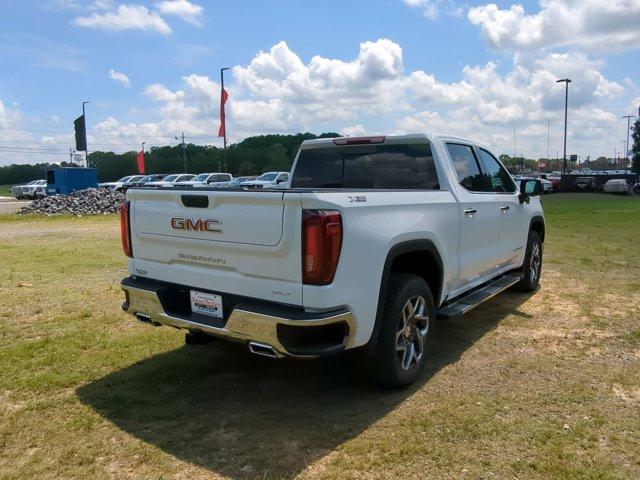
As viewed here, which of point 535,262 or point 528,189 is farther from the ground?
point 528,189

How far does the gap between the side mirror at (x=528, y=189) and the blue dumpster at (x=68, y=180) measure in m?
30.6

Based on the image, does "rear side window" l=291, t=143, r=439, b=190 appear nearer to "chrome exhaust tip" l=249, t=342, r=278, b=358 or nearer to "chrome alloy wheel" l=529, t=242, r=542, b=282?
"chrome exhaust tip" l=249, t=342, r=278, b=358

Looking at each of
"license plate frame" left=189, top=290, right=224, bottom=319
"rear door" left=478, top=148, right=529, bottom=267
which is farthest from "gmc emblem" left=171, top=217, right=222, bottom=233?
"rear door" left=478, top=148, right=529, bottom=267

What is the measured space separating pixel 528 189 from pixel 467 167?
4.70ft

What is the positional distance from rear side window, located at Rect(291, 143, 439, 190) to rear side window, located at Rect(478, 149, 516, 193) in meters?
1.14

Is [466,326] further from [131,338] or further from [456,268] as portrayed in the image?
[131,338]

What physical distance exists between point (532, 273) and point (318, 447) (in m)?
4.71

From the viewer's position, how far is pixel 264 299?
11.0ft

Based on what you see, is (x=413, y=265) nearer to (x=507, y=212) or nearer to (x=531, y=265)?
(x=507, y=212)

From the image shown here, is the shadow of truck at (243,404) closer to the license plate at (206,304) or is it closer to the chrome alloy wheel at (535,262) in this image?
the license plate at (206,304)

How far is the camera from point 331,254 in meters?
3.15

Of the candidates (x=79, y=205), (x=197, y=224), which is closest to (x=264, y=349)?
(x=197, y=224)

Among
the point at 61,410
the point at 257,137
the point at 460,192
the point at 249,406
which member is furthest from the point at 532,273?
the point at 257,137

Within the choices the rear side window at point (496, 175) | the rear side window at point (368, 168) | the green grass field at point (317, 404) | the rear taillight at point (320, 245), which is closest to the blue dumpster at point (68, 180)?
the green grass field at point (317, 404)
